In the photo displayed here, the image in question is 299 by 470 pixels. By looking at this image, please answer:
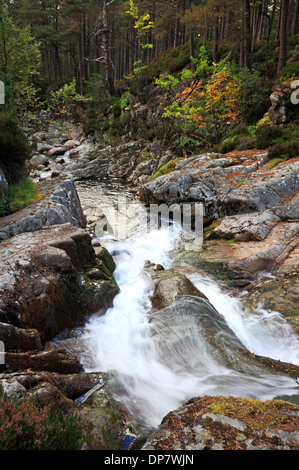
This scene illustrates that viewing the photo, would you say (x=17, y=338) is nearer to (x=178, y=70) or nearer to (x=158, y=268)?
(x=158, y=268)

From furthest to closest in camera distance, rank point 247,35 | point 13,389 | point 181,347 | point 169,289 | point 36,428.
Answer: point 247,35
point 169,289
point 181,347
point 13,389
point 36,428

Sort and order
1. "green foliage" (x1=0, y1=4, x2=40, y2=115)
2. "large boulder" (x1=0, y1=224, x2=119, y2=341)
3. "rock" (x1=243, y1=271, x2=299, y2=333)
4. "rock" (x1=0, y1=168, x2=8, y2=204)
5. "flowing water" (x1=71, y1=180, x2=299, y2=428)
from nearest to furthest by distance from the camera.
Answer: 1. "flowing water" (x1=71, y1=180, x2=299, y2=428)
2. "large boulder" (x1=0, y1=224, x2=119, y2=341)
3. "rock" (x1=243, y1=271, x2=299, y2=333)
4. "rock" (x1=0, y1=168, x2=8, y2=204)
5. "green foliage" (x1=0, y1=4, x2=40, y2=115)

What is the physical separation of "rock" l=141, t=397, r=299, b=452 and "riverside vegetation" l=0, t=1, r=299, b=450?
12mm

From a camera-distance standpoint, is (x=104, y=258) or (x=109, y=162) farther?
(x=109, y=162)

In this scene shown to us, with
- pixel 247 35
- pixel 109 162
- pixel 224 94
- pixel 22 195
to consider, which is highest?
pixel 247 35

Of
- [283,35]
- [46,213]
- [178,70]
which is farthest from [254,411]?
[178,70]

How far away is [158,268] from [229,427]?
219 inches

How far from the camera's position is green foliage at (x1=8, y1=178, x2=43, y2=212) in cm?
829

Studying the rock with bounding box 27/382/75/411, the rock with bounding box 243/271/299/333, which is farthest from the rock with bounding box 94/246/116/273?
the rock with bounding box 27/382/75/411

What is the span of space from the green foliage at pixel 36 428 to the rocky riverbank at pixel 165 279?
0.27 m

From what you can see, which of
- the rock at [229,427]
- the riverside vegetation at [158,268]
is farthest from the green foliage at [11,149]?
the rock at [229,427]

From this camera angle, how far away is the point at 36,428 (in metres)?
2.39

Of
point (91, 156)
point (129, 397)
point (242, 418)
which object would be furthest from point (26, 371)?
point (91, 156)

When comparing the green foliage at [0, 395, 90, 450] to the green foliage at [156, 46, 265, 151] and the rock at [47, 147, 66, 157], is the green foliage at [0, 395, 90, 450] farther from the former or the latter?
the rock at [47, 147, 66, 157]
